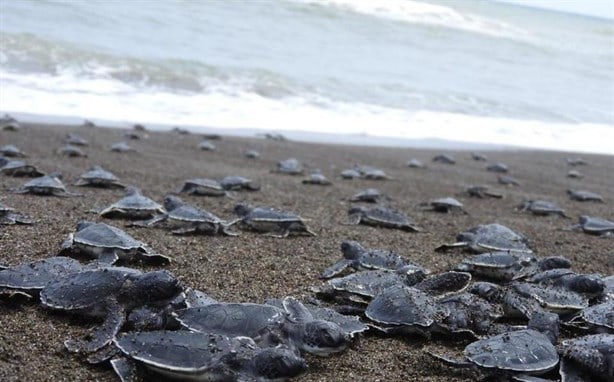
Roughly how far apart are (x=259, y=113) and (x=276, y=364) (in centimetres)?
1060

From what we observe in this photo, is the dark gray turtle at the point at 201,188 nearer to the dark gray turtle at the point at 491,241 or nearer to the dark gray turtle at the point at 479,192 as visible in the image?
the dark gray turtle at the point at 491,241

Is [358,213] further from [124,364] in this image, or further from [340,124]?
[340,124]

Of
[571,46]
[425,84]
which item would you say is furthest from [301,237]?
[571,46]

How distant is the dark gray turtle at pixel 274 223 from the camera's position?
459 cm

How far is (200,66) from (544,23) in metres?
35.8

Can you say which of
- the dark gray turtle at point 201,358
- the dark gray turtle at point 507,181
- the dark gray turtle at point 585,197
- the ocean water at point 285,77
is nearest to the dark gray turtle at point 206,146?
the ocean water at point 285,77

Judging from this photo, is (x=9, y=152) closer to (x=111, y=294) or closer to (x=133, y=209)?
(x=133, y=209)

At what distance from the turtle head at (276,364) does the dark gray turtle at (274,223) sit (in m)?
2.21

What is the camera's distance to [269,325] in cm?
250

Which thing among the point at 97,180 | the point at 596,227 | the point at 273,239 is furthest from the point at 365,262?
the point at 97,180

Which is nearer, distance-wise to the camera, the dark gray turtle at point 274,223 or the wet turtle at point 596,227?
the dark gray turtle at point 274,223

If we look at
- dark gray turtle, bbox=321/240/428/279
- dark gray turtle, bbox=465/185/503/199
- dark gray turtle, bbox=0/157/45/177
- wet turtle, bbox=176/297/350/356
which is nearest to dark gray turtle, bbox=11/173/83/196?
dark gray turtle, bbox=0/157/45/177

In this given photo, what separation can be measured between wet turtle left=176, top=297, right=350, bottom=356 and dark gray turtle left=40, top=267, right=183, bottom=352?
0.15 meters

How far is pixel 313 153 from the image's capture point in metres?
9.64
